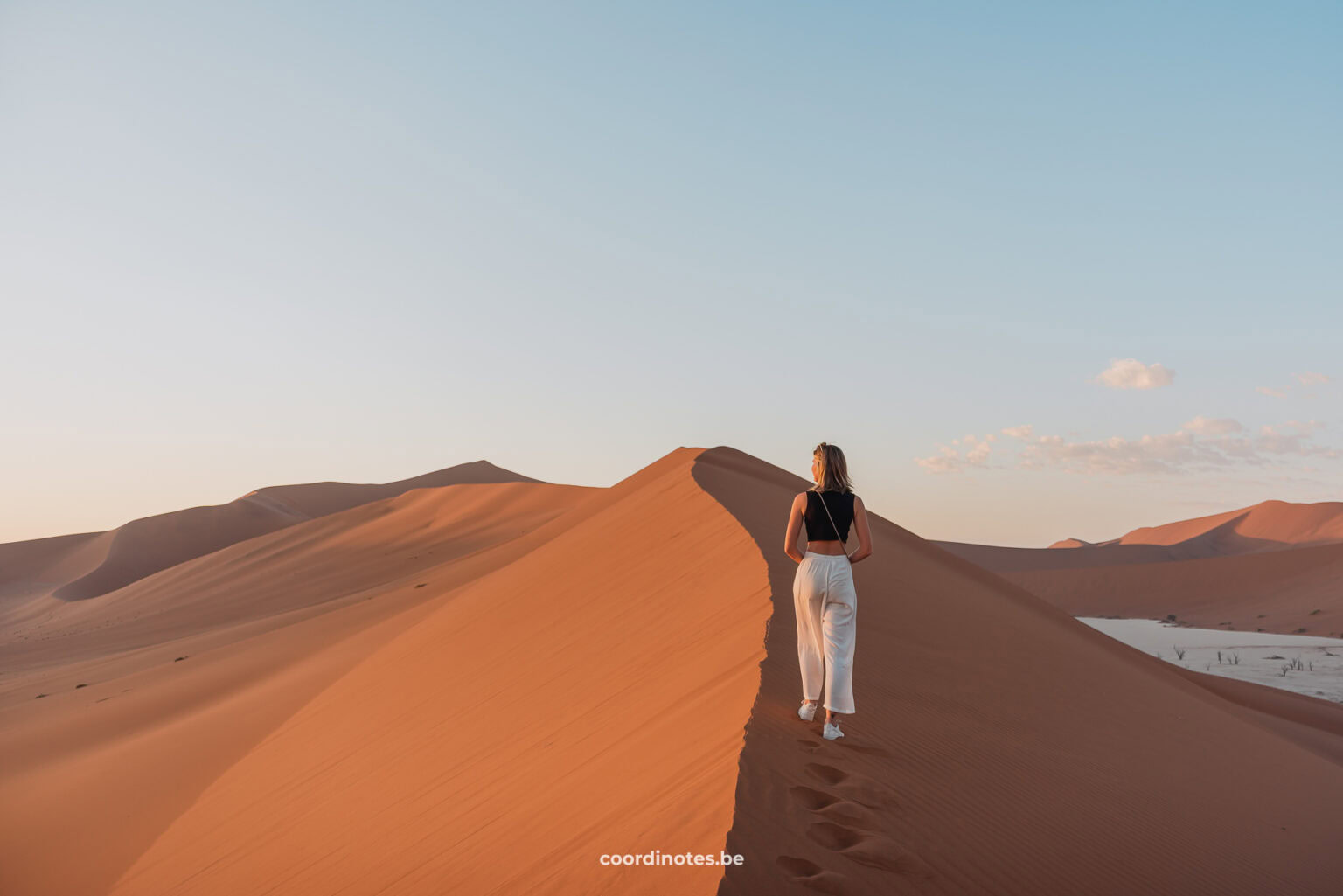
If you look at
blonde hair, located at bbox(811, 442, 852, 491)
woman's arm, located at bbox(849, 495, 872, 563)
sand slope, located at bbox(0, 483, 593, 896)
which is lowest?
sand slope, located at bbox(0, 483, 593, 896)

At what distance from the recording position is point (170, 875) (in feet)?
21.5

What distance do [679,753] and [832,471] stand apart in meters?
1.64

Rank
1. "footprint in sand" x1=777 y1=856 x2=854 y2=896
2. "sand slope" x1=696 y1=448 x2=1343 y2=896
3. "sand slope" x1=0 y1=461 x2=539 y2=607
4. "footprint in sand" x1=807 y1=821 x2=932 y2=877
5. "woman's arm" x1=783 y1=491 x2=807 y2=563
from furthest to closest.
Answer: "sand slope" x1=0 y1=461 x2=539 y2=607
"woman's arm" x1=783 y1=491 x2=807 y2=563
"sand slope" x1=696 y1=448 x2=1343 y2=896
"footprint in sand" x1=807 y1=821 x2=932 y2=877
"footprint in sand" x1=777 y1=856 x2=854 y2=896

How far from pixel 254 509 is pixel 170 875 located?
184 ft

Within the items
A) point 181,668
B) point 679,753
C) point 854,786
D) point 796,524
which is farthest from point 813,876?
point 181,668

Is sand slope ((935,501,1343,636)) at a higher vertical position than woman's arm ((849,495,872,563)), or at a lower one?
lower

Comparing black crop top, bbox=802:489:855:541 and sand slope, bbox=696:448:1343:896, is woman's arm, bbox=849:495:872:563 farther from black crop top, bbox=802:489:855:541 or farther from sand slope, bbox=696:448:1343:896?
sand slope, bbox=696:448:1343:896

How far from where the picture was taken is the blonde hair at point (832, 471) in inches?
191

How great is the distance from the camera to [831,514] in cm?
479

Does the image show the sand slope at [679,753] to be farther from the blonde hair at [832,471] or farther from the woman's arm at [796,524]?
the blonde hair at [832,471]

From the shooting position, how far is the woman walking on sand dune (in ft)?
15.7

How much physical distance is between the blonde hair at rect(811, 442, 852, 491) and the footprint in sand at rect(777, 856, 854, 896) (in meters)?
2.08

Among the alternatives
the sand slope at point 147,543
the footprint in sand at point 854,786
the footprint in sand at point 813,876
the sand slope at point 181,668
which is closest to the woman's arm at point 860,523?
the footprint in sand at point 854,786

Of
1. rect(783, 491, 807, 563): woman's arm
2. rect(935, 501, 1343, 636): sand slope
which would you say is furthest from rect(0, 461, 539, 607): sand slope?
rect(783, 491, 807, 563): woman's arm
